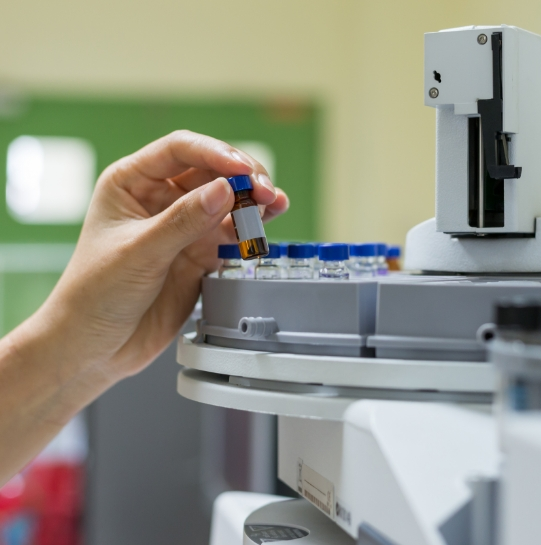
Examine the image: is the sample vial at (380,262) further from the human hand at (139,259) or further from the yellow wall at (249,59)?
the yellow wall at (249,59)

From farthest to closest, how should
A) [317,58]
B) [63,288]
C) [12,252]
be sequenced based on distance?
[317,58]
[12,252]
[63,288]

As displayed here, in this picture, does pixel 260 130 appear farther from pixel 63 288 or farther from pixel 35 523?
pixel 63 288

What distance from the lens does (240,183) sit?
0.64 metres

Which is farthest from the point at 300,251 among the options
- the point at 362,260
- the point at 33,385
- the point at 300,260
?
the point at 33,385

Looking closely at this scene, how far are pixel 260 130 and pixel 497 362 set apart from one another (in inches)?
134

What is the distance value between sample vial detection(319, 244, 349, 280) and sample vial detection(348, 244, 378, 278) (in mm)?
84

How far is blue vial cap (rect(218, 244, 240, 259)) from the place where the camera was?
0.67 metres

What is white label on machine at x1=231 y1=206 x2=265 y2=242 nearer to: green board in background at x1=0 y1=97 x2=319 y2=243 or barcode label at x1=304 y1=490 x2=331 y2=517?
barcode label at x1=304 y1=490 x2=331 y2=517

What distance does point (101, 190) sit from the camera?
0.83 m

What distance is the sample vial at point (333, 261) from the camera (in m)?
0.62

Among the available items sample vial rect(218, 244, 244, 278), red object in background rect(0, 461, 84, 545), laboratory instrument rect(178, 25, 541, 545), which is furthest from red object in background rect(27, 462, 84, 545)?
sample vial rect(218, 244, 244, 278)

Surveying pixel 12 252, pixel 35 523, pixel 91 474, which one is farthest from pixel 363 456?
pixel 12 252

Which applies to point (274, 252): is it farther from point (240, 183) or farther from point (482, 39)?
point (482, 39)

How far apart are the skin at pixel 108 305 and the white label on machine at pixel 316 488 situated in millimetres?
252
